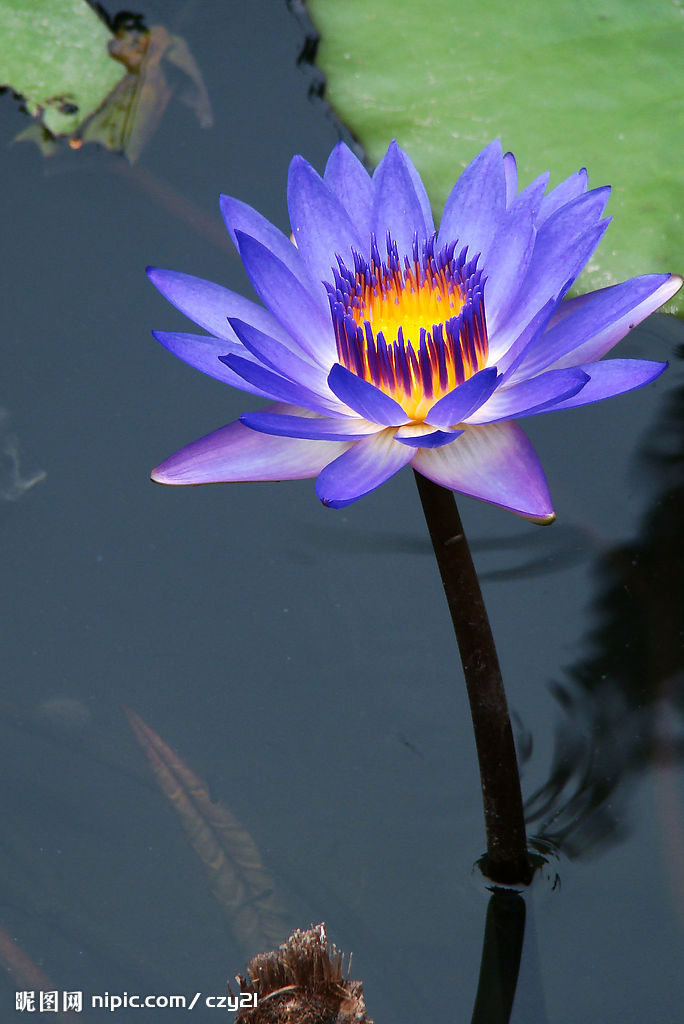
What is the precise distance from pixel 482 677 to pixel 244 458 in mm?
430

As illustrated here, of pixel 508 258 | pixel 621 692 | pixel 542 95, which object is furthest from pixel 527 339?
pixel 542 95

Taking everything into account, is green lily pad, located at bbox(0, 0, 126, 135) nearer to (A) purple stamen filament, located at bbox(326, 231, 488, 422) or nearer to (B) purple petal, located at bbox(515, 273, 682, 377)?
(A) purple stamen filament, located at bbox(326, 231, 488, 422)

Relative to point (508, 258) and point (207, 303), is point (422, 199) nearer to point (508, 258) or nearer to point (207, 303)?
point (508, 258)

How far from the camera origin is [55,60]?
8.05 feet

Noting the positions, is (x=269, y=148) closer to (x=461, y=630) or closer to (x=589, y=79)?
(x=589, y=79)

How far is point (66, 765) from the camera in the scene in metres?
1.66

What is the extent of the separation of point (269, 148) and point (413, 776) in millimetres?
1688

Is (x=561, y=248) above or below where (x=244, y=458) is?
above

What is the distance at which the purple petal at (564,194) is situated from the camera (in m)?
1.30

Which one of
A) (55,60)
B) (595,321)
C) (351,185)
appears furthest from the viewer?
(55,60)

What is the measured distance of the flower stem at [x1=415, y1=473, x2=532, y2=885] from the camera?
116cm

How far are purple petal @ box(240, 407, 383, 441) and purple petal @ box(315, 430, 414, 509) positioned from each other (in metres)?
0.02

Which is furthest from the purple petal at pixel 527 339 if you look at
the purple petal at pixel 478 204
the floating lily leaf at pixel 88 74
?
the floating lily leaf at pixel 88 74

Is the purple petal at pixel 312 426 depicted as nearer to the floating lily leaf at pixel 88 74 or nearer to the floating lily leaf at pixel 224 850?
the floating lily leaf at pixel 224 850
